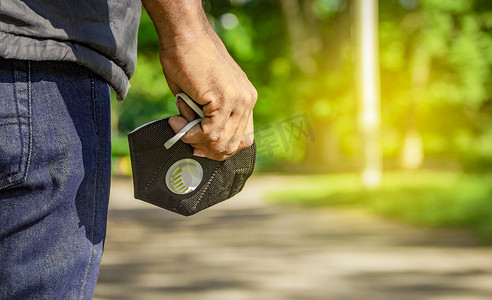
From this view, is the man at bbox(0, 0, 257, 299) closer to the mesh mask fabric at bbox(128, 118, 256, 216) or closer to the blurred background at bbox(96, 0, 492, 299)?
the mesh mask fabric at bbox(128, 118, 256, 216)

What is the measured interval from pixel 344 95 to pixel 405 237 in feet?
36.2

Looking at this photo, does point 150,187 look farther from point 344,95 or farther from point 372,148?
point 344,95

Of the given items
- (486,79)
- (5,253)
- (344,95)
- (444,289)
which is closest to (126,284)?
(444,289)

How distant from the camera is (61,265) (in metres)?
1.04

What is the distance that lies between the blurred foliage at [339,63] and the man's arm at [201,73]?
10.1m

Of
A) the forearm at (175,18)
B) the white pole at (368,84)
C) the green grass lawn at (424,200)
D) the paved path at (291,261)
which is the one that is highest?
the white pole at (368,84)

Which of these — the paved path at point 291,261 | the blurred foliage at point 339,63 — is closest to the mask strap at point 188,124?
the paved path at point 291,261

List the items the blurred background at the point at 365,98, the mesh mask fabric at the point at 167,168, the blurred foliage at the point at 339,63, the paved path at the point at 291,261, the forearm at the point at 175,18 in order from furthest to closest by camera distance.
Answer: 1. the blurred foliage at the point at 339,63
2. the blurred background at the point at 365,98
3. the paved path at the point at 291,261
4. the mesh mask fabric at the point at 167,168
5. the forearm at the point at 175,18

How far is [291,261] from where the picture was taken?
5277 mm

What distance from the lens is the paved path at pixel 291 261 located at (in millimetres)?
4227

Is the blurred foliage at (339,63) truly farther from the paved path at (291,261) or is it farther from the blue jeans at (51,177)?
the blue jeans at (51,177)

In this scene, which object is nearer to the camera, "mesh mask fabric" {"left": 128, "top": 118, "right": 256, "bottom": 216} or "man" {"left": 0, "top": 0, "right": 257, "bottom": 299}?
"man" {"left": 0, "top": 0, "right": 257, "bottom": 299}

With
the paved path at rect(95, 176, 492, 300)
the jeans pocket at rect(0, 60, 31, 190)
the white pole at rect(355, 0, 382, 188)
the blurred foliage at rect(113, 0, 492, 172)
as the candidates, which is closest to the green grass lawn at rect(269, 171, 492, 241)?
the paved path at rect(95, 176, 492, 300)

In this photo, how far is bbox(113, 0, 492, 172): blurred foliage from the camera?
1675 centimetres
